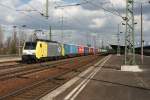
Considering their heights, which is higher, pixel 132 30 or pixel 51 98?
pixel 132 30

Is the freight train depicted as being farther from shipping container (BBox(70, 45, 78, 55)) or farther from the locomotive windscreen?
shipping container (BBox(70, 45, 78, 55))

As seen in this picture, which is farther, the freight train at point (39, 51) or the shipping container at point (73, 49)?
the shipping container at point (73, 49)

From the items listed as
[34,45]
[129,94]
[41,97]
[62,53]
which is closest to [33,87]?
[41,97]

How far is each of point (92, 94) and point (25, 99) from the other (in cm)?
317

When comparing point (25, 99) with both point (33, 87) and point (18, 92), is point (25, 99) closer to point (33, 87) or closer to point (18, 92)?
point (18, 92)

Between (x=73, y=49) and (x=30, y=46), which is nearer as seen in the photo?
(x=30, y=46)

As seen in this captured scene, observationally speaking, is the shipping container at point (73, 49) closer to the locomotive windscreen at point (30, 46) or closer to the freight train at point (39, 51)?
the freight train at point (39, 51)

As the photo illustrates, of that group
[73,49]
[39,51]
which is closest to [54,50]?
[39,51]

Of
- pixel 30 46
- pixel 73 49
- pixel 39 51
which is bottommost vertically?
pixel 39 51

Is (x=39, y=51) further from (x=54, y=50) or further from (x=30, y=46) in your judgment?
(x=54, y=50)

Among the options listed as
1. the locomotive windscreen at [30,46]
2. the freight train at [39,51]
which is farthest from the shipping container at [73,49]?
the locomotive windscreen at [30,46]

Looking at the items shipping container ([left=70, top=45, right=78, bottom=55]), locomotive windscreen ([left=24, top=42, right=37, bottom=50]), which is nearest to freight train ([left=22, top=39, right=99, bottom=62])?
locomotive windscreen ([left=24, top=42, right=37, bottom=50])

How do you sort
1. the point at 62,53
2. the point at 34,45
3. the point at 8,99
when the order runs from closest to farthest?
the point at 8,99 < the point at 34,45 < the point at 62,53

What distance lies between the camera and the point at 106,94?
17094 millimetres
